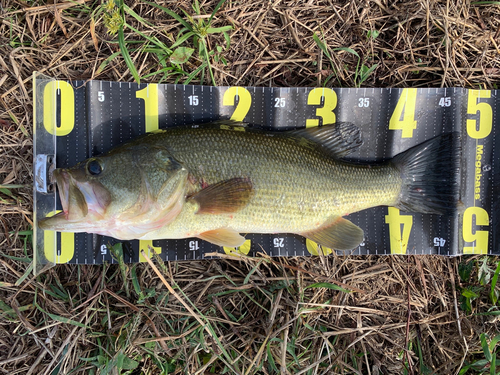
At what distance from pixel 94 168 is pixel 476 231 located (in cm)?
363

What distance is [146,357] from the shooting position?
2.85 m

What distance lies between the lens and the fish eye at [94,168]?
2402mm

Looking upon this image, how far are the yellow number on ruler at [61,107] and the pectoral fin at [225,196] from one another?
1537 millimetres

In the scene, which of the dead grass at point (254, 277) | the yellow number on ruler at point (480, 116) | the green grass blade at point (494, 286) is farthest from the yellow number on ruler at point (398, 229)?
the yellow number on ruler at point (480, 116)

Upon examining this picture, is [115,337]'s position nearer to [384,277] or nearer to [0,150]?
[0,150]

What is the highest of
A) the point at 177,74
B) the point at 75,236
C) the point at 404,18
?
the point at 404,18

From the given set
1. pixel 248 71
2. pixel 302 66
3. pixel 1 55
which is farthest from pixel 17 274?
pixel 302 66

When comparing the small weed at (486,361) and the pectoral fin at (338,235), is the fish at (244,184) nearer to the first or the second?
the pectoral fin at (338,235)

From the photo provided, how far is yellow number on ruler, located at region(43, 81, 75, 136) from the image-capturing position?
2980 millimetres

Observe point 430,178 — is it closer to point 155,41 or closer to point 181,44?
point 181,44

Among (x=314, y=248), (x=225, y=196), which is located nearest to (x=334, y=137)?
(x=314, y=248)

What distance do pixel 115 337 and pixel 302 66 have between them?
3139 millimetres

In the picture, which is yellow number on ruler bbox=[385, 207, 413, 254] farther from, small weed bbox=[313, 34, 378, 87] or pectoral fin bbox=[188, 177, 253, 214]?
pectoral fin bbox=[188, 177, 253, 214]

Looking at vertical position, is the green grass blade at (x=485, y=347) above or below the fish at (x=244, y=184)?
below
